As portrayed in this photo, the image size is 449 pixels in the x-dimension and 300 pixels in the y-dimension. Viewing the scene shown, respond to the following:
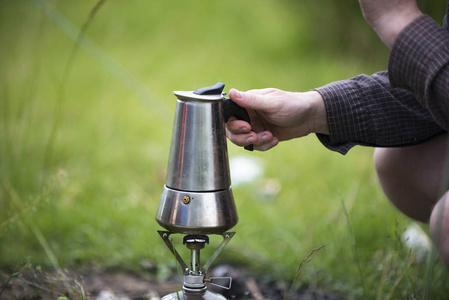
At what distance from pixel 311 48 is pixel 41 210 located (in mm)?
3360

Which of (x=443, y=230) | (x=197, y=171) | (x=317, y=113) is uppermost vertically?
(x=317, y=113)

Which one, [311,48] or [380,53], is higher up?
[311,48]

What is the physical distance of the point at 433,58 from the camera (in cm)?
123

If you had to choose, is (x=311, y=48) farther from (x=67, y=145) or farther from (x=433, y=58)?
(x=433, y=58)

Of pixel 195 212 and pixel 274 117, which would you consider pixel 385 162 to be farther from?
pixel 195 212

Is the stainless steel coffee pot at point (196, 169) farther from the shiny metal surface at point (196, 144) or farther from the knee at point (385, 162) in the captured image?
the knee at point (385, 162)

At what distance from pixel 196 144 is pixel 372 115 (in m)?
0.58

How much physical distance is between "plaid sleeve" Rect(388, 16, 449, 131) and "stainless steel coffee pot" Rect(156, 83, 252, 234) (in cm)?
44

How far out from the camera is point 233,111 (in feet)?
4.35

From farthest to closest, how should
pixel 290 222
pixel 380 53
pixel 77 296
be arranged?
pixel 380 53
pixel 290 222
pixel 77 296

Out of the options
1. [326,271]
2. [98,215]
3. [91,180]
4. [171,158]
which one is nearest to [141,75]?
[91,180]

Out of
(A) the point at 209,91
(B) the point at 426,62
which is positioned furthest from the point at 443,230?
(A) the point at 209,91

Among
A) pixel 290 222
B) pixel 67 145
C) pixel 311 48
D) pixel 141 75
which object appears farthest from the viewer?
pixel 311 48

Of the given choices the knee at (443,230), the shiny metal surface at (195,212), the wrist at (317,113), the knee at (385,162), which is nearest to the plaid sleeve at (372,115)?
the wrist at (317,113)
